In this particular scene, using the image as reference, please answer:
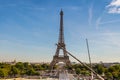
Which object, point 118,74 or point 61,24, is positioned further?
point 61,24

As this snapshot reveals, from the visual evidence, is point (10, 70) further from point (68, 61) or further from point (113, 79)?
point (113, 79)

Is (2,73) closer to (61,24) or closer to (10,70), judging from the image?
(10,70)

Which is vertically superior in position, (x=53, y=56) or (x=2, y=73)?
(x=53, y=56)

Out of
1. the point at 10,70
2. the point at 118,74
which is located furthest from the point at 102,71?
the point at 10,70

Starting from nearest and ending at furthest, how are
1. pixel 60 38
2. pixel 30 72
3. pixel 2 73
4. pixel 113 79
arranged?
pixel 113 79, pixel 2 73, pixel 60 38, pixel 30 72

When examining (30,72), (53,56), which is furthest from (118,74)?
(30,72)

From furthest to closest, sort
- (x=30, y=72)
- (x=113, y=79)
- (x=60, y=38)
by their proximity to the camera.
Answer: (x=30, y=72), (x=60, y=38), (x=113, y=79)

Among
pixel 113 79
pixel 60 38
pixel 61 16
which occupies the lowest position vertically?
pixel 113 79

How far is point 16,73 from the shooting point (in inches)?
2431

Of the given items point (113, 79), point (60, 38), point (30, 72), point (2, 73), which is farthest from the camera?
point (30, 72)

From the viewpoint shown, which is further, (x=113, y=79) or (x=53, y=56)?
(x=53, y=56)

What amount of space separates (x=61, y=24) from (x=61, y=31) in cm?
194

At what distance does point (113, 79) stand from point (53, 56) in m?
18.3

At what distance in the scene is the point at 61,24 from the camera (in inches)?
2418
